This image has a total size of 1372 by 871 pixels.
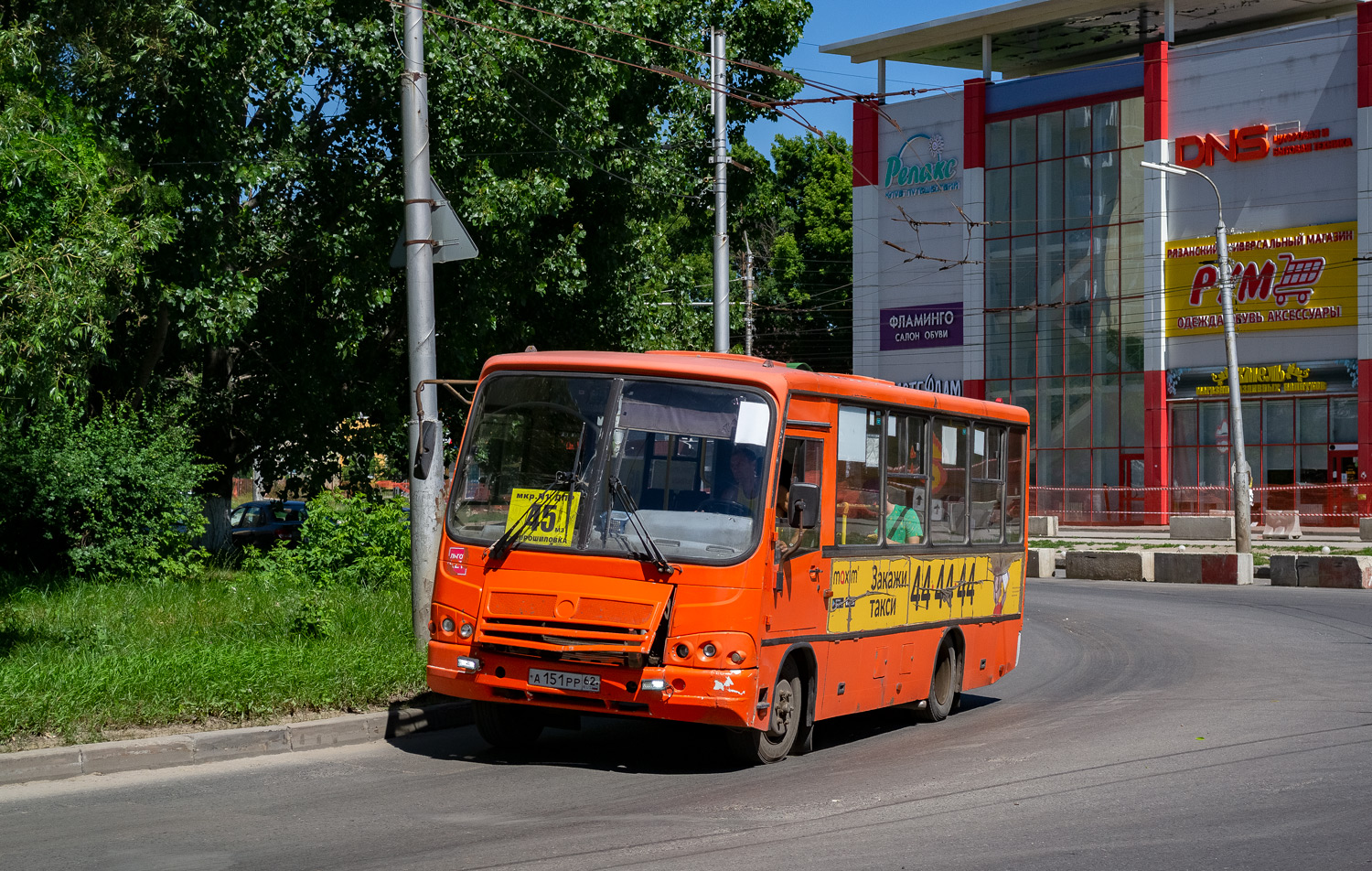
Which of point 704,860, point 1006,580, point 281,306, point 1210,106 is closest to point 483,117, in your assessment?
point 281,306

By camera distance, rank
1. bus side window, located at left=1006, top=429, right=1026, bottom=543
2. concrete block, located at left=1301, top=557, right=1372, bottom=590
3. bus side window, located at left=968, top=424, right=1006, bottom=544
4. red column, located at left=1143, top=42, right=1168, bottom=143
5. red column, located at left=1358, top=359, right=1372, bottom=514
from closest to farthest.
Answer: bus side window, located at left=968, top=424, right=1006, bottom=544
bus side window, located at left=1006, top=429, right=1026, bottom=543
concrete block, located at left=1301, top=557, right=1372, bottom=590
red column, located at left=1358, top=359, right=1372, bottom=514
red column, located at left=1143, top=42, right=1168, bottom=143

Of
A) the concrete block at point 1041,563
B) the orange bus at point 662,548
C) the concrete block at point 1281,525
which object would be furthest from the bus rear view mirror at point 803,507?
the concrete block at point 1281,525

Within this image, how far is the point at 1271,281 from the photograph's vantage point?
43.3 metres

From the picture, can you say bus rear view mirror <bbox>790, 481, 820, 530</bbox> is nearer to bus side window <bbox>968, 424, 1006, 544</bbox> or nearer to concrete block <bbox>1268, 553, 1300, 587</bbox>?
bus side window <bbox>968, 424, 1006, 544</bbox>

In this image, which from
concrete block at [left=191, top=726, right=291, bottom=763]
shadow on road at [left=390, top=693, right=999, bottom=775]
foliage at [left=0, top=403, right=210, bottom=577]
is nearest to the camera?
concrete block at [left=191, top=726, right=291, bottom=763]

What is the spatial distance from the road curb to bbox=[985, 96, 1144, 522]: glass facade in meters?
38.2

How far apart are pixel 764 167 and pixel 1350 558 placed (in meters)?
15.3

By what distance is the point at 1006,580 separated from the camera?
13.5 metres

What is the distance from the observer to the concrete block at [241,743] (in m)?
9.01

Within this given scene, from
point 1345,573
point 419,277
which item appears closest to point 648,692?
point 419,277

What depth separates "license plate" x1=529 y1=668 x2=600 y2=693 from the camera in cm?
882

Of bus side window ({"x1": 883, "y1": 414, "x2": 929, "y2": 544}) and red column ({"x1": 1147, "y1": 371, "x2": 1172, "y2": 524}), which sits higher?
red column ({"x1": 1147, "y1": 371, "x2": 1172, "y2": 524})

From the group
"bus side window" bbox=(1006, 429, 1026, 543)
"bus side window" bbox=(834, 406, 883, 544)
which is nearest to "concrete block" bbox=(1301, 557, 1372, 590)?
"bus side window" bbox=(1006, 429, 1026, 543)

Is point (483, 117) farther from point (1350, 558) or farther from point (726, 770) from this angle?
point (1350, 558)
